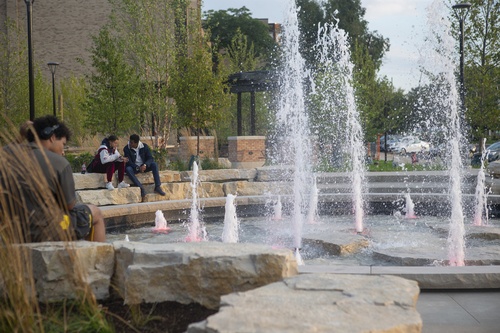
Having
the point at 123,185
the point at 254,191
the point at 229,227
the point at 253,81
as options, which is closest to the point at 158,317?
the point at 229,227

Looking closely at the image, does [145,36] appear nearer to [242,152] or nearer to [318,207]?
[242,152]

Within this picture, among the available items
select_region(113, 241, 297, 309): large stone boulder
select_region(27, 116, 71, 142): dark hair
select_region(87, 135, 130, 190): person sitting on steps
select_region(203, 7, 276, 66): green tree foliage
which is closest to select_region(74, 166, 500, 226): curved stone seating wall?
select_region(87, 135, 130, 190): person sitting on steps

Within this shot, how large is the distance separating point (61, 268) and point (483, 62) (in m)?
23.0

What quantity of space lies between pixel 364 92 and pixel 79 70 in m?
16.5

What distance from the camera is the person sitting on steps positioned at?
1283 cm

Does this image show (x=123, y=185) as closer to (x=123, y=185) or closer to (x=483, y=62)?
(x=123, y=185)

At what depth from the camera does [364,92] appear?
1236 inches

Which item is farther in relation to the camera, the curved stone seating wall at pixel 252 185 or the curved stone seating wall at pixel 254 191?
the curved stone seating wall at pixel 252 185

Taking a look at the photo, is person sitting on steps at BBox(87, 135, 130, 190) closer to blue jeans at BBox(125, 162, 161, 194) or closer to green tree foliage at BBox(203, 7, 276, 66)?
blue jeans at BBox(125, 162, 161, 194)

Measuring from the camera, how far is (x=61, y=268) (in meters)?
4.18

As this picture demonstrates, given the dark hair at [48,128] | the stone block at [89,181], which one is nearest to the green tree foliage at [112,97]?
the stone block at [89,181]

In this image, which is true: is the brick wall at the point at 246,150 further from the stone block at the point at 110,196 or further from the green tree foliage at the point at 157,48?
the stone block at the point at 110,196

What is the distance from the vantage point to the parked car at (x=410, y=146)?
41509 mm

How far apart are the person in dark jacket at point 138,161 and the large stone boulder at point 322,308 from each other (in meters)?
9.83
